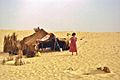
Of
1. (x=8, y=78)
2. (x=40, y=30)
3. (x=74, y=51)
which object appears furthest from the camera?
(x=40, y=30)

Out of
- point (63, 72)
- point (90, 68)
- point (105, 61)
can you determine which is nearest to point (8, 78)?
point (63, 72)

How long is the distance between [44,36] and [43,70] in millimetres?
6757

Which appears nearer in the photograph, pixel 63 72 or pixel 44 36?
pixel 63 72

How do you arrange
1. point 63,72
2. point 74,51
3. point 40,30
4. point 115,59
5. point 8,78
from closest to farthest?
point 8,78, point 63,72, point 115,59, point 74,51, point 40,30

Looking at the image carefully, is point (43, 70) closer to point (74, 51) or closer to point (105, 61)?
point (105, 61)

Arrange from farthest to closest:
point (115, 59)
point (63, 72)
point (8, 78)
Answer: point (115, 59), point (63, 72), point (8, 78)

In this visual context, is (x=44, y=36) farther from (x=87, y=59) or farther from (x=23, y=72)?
(x=23, y=72)

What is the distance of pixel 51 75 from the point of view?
1155 centimetres

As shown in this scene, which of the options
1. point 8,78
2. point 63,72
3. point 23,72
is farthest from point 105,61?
point 8,78

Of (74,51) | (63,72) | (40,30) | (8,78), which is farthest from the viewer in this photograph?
(40,30)

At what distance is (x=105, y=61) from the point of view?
47.2 ft

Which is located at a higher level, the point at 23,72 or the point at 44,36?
the point at 44,36

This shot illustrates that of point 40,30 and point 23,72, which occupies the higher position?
point 40,30

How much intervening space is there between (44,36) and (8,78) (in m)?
8.16
